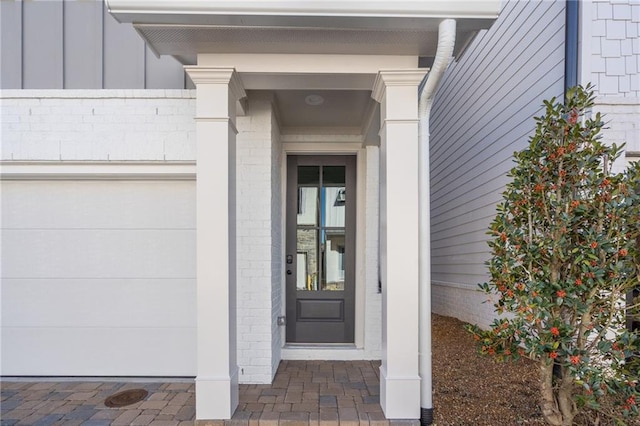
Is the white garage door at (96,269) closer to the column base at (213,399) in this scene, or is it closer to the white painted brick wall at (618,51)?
the column base at (213,399)

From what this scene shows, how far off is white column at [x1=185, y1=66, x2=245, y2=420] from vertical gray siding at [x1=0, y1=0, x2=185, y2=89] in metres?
1.10

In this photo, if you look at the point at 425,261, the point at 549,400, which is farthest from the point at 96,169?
the point at 549,400

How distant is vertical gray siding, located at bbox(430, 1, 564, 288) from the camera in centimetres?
390

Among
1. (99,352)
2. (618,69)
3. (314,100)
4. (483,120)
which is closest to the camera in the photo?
(618,69)

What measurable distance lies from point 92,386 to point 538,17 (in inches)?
213

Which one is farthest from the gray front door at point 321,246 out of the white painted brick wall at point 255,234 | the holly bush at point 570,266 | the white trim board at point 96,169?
the holly bush at point 570,266

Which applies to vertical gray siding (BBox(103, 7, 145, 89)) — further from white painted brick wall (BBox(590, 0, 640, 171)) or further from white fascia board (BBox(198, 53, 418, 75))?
white painted brick wall (BBox(590, 0, 640, 171))

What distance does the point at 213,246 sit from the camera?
260 cm

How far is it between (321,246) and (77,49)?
2.95m

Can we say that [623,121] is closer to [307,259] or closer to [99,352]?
[307,259]

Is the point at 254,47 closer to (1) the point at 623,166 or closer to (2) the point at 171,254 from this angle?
(2) the point at 171,254

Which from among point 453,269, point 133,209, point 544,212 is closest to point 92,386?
point 133,209

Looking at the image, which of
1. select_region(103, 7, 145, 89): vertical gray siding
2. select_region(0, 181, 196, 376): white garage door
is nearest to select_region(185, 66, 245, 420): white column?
select_region(0, 181, 196, 376): white garage door

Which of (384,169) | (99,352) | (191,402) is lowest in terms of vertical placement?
(191,402)
